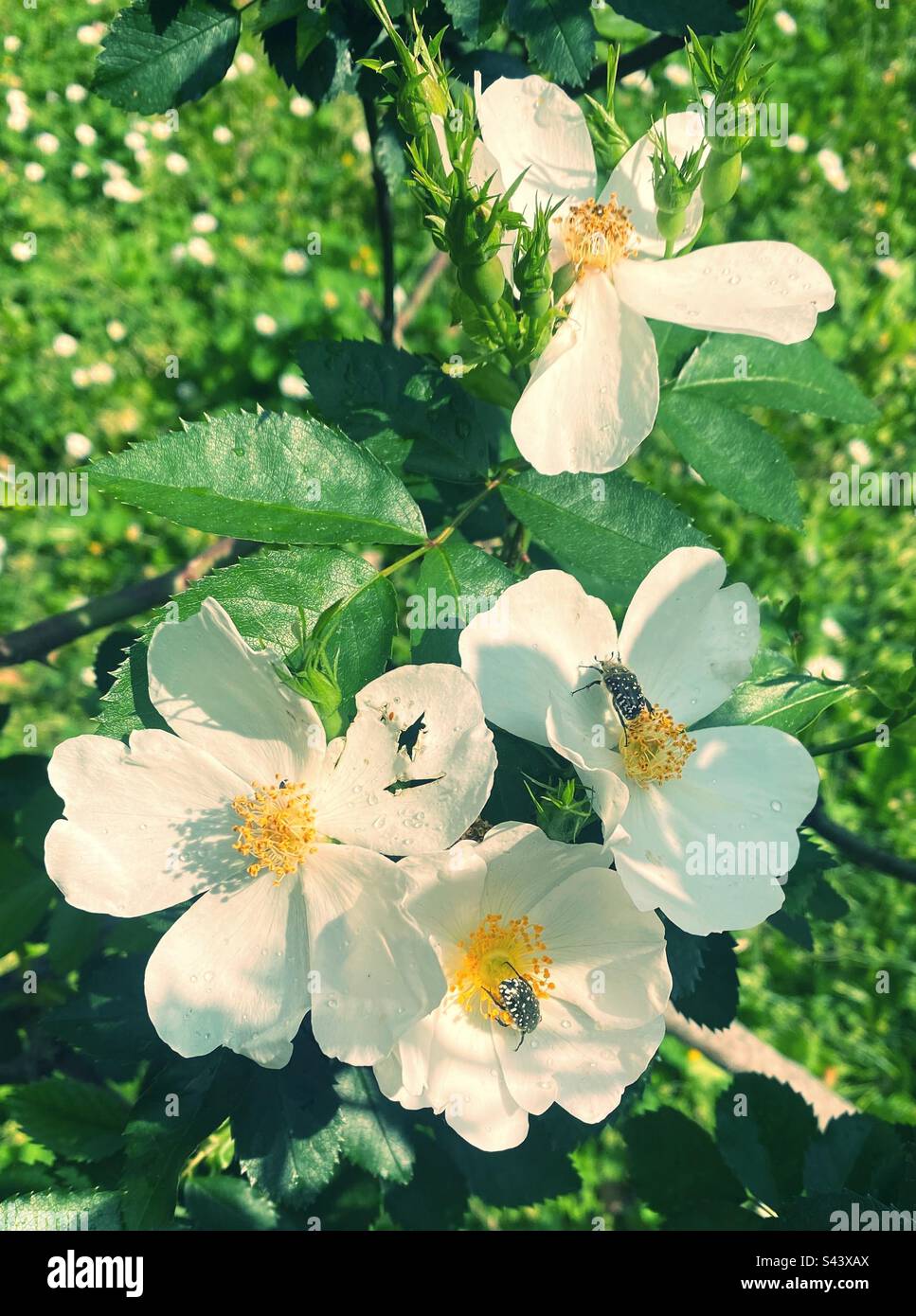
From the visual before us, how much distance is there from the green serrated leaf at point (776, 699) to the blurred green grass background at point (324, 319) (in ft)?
6.40

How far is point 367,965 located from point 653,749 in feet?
1.41

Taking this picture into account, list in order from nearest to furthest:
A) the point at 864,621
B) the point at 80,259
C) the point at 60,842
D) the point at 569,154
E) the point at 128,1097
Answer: the point at 60,842, the point at 569,154, the point at 128,1097, the point at 864,621, the point at 80,259

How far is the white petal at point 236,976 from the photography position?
1.09 metres

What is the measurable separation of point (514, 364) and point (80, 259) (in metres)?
3.24

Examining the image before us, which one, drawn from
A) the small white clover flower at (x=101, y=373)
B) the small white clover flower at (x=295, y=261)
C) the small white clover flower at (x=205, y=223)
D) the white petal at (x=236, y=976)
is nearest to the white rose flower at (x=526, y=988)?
the white petal at (x=236, y=976)

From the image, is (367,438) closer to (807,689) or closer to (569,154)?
(569,154)

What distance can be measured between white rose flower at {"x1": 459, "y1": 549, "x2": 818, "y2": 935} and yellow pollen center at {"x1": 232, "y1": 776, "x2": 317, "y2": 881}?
9.2 inches

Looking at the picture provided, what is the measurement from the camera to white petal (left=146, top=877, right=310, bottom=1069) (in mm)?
1092

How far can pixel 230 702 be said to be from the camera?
1.12m

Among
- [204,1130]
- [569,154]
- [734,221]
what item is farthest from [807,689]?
[734,221]

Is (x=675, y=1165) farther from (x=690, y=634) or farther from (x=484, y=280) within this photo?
(x=484, y=280)

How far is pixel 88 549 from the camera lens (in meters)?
3.61

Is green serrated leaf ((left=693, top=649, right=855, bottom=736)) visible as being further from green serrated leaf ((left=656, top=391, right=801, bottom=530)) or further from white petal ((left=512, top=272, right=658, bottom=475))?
white petal ((left=512, top=272, right=658, bottom=475))

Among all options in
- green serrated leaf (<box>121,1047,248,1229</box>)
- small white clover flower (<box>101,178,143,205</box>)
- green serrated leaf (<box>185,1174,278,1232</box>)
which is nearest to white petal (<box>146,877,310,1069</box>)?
green serrated leaf (<box>121,1047,248,1229</box>)
